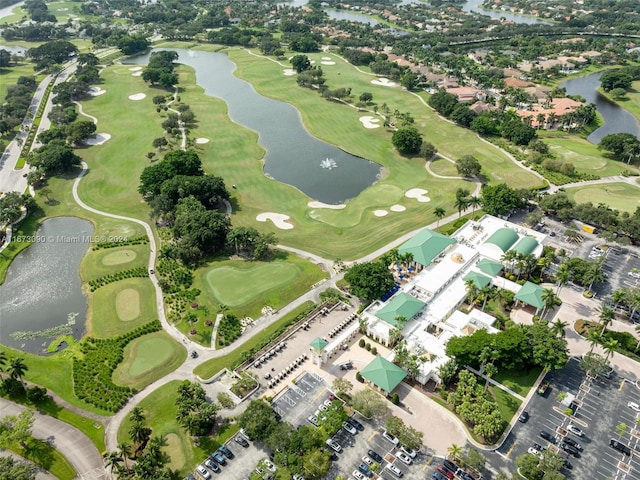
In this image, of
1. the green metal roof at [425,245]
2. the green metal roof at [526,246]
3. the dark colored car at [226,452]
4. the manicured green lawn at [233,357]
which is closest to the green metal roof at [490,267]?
the green metal roof at [526,246]

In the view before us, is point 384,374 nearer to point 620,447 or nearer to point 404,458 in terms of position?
point 404,458

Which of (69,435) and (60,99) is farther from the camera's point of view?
(60,99)

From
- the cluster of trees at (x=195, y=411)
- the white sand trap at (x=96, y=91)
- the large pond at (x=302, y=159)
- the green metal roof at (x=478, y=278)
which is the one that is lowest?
the large pond at (x=302, y=159)

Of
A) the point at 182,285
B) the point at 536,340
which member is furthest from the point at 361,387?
the point at 182,285

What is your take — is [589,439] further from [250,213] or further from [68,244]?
[68,244]

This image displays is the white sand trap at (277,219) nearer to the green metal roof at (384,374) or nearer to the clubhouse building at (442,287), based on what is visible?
the clubhouse building at (442,287)

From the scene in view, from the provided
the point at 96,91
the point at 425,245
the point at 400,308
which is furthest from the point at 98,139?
the point at 400,308
